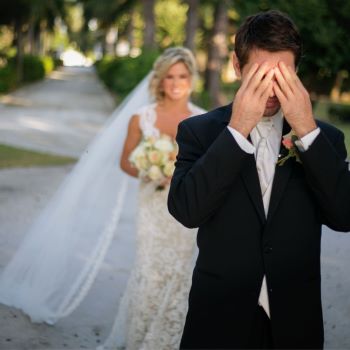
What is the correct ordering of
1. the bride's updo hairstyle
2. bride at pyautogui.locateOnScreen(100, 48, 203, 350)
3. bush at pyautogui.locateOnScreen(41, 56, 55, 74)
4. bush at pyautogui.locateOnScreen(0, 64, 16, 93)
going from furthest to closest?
bush at pyautogui.locateOnScreen(41, 56, 55, 74) → bush at pyautogui.locateOnScreen(0, 64, 16, 93) → the bride's updo hairstyle → bride at pyautogui.locateOnScreen(100, 48, 203, 350)

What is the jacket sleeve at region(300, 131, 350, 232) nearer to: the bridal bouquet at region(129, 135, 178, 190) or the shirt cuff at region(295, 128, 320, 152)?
the shirt cuff at region(295, 128, 320, 152)

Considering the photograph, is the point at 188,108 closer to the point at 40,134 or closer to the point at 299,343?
the point at 299,343

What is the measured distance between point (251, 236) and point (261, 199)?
5.9 inches

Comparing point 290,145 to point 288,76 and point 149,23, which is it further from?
point 149,23

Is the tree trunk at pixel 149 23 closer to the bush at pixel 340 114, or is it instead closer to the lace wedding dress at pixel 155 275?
the bush at pixel 340 114

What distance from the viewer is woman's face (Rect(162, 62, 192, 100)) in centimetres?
496

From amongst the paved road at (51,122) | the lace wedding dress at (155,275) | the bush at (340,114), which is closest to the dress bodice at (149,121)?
the lace wedding dress at (155,275)

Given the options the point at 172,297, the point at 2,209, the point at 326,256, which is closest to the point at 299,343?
the point at 172,297

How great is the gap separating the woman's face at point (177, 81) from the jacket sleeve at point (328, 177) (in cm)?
289

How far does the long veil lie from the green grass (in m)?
6.84

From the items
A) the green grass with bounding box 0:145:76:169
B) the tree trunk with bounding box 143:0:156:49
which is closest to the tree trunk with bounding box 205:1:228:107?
the tree trunk with bounding box 143:0:156:49

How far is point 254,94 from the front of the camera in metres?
2.12

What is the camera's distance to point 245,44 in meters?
2.27

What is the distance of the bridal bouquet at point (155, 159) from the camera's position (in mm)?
4609
